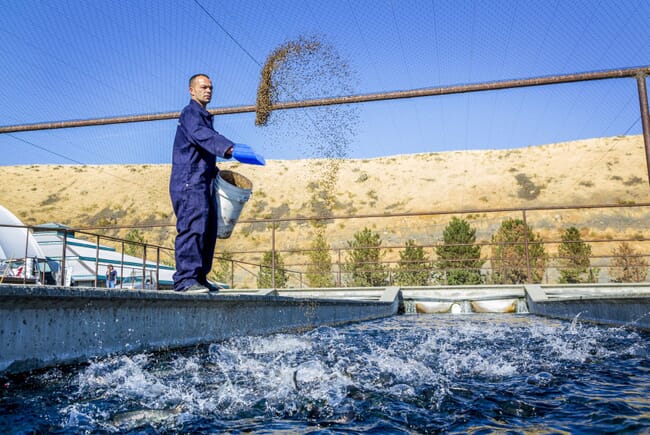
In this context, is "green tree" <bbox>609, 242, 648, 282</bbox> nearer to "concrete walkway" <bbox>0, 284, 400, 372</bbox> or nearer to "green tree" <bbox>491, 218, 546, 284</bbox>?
"green tree" <bbox>491, 218, 546, 284</bbox>

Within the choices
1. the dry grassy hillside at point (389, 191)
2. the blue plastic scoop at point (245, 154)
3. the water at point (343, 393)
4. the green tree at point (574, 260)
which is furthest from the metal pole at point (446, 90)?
the dry grassy hillside at point (389, 191)

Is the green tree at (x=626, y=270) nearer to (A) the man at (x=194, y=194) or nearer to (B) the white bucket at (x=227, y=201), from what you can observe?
(B) the white bucket at (x=227, y=201)

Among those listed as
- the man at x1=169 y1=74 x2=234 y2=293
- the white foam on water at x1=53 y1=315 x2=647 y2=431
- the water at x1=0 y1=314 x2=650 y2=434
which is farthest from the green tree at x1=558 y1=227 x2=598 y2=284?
the water at x1=0 y1=314 x2=650 y2=434

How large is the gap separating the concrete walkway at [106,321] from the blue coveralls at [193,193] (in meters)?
0.39

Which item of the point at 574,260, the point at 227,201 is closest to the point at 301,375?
the point at 227,201

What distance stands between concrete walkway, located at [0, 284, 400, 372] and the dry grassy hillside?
45.8m

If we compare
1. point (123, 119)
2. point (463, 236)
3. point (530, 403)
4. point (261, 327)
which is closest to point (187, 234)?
point (261, 327)

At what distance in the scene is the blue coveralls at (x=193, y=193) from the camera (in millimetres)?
3953

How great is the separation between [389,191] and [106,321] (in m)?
62.6

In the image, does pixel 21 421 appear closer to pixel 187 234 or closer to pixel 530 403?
pixel 530 403

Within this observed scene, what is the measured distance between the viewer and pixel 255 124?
304 inches

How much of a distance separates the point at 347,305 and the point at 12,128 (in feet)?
20.7

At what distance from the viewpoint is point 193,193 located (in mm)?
3965

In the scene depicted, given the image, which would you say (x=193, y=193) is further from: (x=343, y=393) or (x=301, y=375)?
(x=343, y=393)
